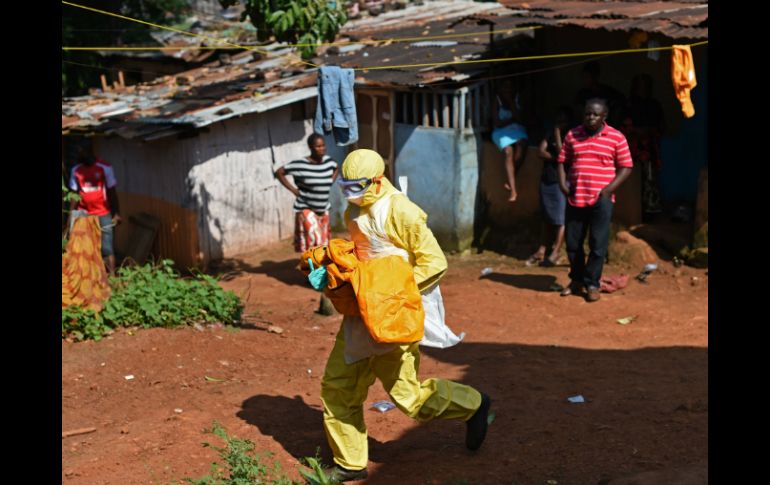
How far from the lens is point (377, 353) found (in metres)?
5.45

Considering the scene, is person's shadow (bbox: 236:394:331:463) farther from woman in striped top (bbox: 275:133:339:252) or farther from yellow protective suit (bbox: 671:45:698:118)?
yellow protective suit (bbox: 671:45:698:118)

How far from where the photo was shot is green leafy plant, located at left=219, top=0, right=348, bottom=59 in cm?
1080

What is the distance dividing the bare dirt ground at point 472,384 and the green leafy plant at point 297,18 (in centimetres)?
289

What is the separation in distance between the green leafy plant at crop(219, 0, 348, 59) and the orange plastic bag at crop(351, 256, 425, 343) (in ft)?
19.5

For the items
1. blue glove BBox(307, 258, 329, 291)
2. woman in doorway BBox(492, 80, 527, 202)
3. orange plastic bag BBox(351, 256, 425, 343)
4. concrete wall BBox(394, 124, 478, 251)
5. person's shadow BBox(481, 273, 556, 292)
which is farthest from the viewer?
concrete wall BBox(394, 124, 478, 251)

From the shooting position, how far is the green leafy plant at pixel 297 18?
1080 cm

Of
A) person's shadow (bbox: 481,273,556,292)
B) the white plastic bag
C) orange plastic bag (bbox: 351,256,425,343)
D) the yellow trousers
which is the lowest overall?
person's shadow (bbox: 481,273,556,292)

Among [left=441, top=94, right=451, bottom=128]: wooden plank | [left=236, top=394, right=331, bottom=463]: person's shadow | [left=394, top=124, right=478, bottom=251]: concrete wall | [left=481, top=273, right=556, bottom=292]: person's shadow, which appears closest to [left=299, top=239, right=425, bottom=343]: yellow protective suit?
[left=236, top=394, right=331, bottom=463]: person's shadow

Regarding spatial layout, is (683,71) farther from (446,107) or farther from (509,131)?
(446,107)

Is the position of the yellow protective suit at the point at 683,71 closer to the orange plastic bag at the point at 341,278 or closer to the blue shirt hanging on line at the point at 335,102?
the blue shirt hanging on line at the point at 335,102

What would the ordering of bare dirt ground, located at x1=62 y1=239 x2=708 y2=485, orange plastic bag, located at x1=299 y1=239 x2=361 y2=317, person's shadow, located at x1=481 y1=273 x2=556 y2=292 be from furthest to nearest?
person's shadow, located at x1=481 y1=273 x2=556 y2=292 < bare dirt ground, located at x1=62 y1=239 x2=708 y2=485 < orange plastic bag, located at x1=299 y1=239 x2=361 y2=317

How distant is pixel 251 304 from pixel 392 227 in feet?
17.0

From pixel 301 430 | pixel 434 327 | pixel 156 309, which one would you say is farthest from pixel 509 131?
pixel 434 327

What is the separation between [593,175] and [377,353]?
14.5 feet
